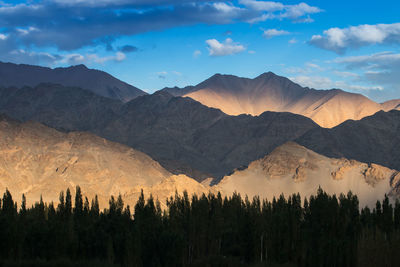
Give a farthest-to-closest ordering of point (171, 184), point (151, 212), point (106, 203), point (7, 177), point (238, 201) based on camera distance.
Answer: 1. point (7, 177)
2. point (171, 184)
3. point (106, 203)
4. point (238, 201)
5. point (151, 212)

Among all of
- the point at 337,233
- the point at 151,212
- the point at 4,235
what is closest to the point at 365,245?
the point at 337,233

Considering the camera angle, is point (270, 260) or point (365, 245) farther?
point (270, 260)

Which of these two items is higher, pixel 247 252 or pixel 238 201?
pixel 238 201

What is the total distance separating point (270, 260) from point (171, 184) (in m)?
88.5

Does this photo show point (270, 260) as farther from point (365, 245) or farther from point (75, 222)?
point (75, 222)

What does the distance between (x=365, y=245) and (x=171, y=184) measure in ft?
359

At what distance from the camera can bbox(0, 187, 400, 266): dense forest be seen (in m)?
82.3

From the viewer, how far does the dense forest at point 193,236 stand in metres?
82.3

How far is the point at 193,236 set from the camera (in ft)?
329

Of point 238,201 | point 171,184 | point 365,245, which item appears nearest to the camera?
point 365,245

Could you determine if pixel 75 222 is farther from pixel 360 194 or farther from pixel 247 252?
pixel 360 194

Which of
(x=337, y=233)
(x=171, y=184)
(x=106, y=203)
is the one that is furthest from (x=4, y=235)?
(x=171, y=184)

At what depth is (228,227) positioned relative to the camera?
108 metres

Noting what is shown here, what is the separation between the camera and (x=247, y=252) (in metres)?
94.6
